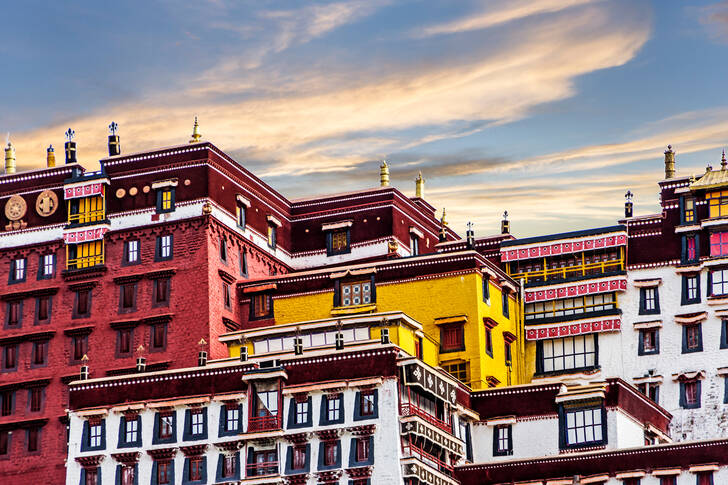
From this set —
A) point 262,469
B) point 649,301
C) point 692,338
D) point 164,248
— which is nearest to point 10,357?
point 164,248

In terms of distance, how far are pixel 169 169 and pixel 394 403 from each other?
27504mm

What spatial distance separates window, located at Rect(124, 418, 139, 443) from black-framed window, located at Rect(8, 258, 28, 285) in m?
19.5

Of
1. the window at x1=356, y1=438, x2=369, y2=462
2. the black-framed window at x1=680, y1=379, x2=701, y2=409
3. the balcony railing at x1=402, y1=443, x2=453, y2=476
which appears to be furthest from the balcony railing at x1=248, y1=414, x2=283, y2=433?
the black-framed window at x1=680, y1=379, x2=701, y2=409

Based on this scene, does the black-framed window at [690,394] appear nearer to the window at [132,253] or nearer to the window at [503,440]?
the window at [503,440]

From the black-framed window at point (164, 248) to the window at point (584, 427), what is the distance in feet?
94.5

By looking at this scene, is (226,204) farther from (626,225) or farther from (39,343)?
(626,225)

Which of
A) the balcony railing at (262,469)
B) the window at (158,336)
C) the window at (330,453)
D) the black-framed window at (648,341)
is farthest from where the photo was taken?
the black-framed window at (648,341)

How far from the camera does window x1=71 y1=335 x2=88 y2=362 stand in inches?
4878

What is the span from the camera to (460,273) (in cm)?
12181

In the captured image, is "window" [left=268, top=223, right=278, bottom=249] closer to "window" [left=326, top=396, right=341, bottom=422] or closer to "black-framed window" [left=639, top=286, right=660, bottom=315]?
"window" [left=326, top=396, right=341, bottom=422]

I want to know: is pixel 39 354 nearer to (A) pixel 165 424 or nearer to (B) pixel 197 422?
(A) pixel 165 424

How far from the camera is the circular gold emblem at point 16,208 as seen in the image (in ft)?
424

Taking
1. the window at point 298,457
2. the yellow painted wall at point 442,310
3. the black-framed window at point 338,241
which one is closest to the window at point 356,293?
the yellow painted wall at point 442,310

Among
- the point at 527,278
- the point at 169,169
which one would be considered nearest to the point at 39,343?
the point at 169,169
